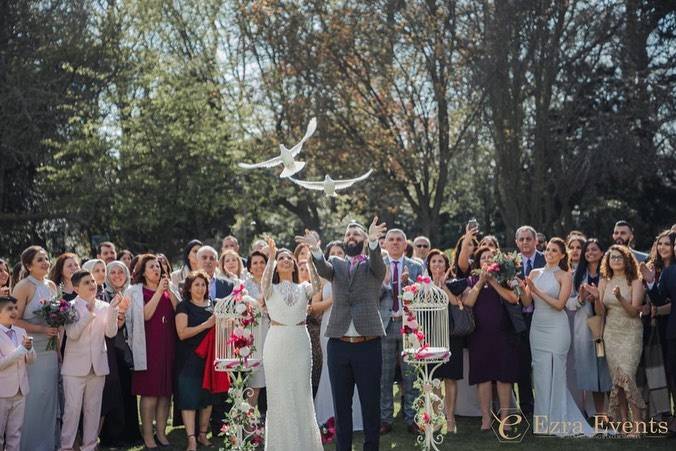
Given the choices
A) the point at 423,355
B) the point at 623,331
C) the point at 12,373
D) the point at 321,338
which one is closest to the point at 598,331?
the point at 623,331

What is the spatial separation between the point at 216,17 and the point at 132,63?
5663mm

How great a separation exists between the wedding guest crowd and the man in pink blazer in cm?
1

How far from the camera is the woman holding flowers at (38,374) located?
28.6 feet

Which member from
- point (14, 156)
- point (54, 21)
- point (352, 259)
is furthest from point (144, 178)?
point (352, 259)

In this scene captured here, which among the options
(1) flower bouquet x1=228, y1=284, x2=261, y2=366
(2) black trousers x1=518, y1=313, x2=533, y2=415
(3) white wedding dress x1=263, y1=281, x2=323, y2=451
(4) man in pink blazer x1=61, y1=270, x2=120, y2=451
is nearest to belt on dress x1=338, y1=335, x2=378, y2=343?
(3) white wedding dress x1=263, y1=281, x2=323, y2=451

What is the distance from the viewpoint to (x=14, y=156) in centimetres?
2572

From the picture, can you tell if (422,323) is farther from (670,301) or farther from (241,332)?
(670,301)

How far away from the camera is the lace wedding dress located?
318 inches

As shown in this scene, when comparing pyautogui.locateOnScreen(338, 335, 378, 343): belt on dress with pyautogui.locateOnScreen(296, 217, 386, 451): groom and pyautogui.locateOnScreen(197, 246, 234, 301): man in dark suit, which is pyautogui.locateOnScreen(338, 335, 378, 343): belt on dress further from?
pyautogui.locateOnScreen(197, 246, 234, 301): man in dark suit

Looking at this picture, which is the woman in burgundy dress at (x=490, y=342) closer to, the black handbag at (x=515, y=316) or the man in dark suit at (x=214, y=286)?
the black handbag at (x=515, y=316)

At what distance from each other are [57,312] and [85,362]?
637mm

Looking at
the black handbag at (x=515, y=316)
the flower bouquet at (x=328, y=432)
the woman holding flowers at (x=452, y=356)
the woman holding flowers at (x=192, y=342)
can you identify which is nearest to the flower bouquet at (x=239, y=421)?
the woman holding flowers at (x=192, y=342)

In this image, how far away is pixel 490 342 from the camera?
991 centimetres

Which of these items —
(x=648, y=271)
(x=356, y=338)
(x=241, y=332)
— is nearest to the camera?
(x=356, y=338)
